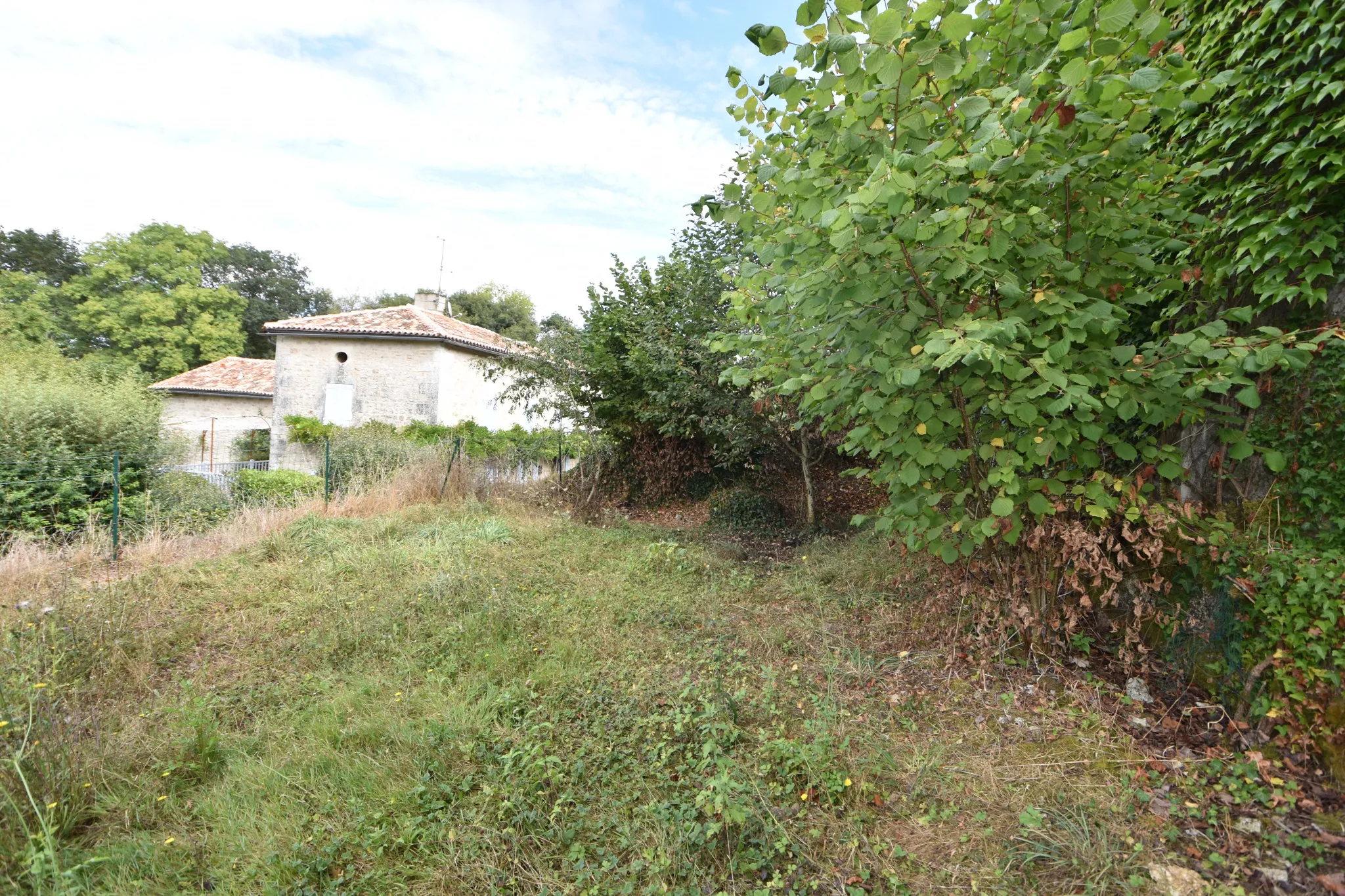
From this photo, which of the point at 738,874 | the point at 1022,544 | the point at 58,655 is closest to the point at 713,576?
the point at 1022,544

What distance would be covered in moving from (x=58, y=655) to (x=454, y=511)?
483 cm

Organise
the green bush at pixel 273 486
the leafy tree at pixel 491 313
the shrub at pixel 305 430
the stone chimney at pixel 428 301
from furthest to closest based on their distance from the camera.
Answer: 1. the leafy tree at pixel 491 313
2. the stone chimney at pixel 428 301
3. the shrub at pixel 305 430
4. the green bush at pixel 273 486

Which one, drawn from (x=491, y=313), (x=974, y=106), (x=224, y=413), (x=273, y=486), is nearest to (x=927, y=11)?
(x=974, y=106)

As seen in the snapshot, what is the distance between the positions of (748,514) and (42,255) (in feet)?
128

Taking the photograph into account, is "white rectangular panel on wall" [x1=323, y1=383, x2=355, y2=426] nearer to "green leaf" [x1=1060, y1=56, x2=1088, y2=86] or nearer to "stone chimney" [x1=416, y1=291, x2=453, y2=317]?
"stone chimney" [x1=416, y1=291, x2=453, y2=317]

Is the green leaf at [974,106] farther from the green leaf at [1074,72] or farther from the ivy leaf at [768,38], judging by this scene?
the ivy leaf at [768,38]

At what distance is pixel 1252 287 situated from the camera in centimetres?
299

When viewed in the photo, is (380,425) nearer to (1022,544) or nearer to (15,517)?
(15,517)

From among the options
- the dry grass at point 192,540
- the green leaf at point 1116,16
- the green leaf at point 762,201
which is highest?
the green leaf at point 1116,16

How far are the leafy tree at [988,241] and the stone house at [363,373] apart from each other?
15586 millimetres

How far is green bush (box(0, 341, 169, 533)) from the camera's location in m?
7.35

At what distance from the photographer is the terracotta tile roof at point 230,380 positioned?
21125 millimetres

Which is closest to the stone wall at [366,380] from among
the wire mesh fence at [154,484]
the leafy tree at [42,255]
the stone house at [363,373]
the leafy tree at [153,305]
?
the stone house at [363,373]

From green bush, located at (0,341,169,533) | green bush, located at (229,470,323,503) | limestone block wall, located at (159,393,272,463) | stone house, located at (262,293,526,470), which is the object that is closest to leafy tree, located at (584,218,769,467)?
green bush, located at (229,470,323,503)
